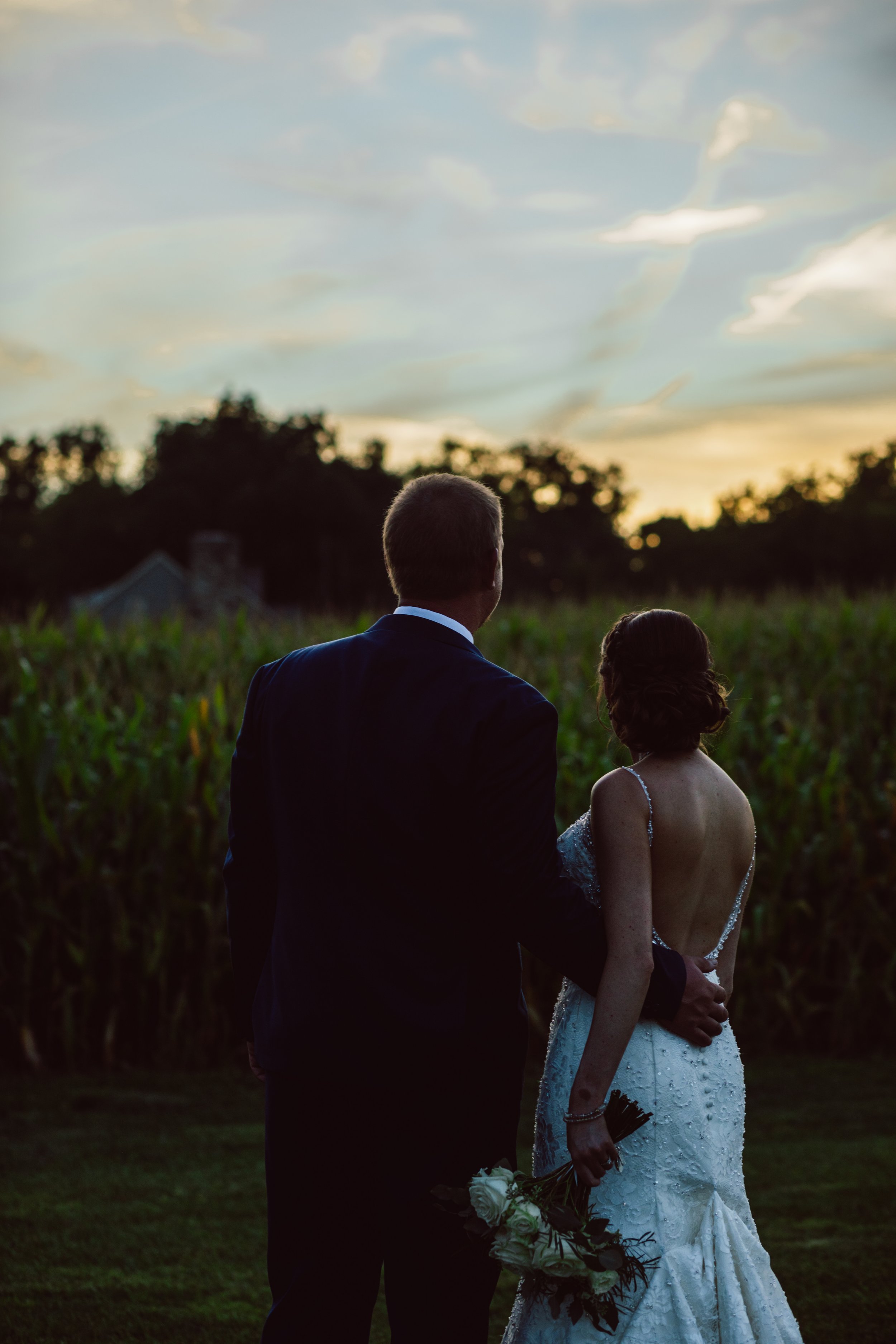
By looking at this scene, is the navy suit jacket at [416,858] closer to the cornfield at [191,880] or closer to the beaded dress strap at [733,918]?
the beaded dress strap at [733,918]

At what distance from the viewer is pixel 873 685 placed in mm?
10844

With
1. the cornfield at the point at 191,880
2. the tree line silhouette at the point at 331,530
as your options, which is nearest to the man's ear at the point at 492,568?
the cornfield at the point at 191,880

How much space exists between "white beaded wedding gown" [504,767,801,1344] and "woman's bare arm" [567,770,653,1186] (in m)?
0.07

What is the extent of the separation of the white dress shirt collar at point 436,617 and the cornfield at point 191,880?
435 cm

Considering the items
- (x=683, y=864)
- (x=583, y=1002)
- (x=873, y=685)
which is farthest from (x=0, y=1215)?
(x=873, y=685)

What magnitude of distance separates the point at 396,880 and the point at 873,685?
31.0ft

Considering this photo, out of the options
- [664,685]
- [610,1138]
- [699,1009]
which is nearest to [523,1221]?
[610,1138]

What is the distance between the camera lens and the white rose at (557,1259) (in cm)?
222

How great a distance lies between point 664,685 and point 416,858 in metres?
0.68

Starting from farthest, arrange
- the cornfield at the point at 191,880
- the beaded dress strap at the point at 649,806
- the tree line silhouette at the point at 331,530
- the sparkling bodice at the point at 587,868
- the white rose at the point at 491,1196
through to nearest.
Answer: the tree line silhouette at the point at 331,530, the cornfield at the point at 191,880, the sparkling bodice at the point at 587,868, the beaded dress strap at the point at 649,806, the white rose at the point at 491,1196

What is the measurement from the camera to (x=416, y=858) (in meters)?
2.28

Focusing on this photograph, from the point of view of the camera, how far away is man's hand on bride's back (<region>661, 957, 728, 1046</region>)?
2.53 m

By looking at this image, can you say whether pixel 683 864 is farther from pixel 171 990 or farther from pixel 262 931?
pixel 171 990

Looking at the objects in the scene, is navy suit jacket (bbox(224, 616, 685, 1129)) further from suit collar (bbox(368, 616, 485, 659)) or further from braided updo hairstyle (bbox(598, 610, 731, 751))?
braided updo hairstyle (bbox(598, 610, 731, 751))
